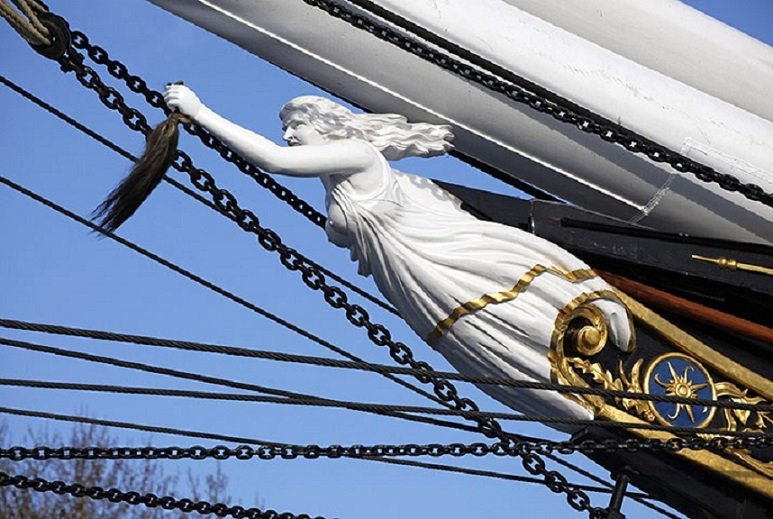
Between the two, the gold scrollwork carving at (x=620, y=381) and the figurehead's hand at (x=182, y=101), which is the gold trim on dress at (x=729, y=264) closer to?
the gold scrollwork carving at (x=620, y=381)

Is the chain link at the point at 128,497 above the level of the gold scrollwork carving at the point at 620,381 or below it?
below

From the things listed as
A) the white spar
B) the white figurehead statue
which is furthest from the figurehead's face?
the white spar

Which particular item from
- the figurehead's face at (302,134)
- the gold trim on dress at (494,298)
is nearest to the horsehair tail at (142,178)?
the figurehead's face at (302,134)

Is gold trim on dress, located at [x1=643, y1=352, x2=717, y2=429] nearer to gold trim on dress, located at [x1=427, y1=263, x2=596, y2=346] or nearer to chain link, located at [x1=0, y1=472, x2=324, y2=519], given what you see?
gold trim on dress, located at [x1=427, y1=263, x2=596, y2=346]

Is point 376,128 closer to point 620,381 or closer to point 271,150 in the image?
point 271,150

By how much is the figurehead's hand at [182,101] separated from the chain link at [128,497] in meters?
0.76

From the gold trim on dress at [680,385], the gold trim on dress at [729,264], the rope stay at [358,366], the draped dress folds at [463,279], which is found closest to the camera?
the rope stay at [358,366]

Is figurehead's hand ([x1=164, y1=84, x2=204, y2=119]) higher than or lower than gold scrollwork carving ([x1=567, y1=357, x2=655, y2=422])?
higher

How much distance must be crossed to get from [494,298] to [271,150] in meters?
0.56

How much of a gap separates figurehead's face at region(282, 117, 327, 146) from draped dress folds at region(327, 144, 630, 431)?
102mm

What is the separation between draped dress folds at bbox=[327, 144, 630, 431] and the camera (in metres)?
3.22

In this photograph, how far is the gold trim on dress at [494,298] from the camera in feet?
10.6

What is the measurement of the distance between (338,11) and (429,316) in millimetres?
659

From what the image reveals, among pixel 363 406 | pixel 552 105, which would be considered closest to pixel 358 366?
pixel 363 406
